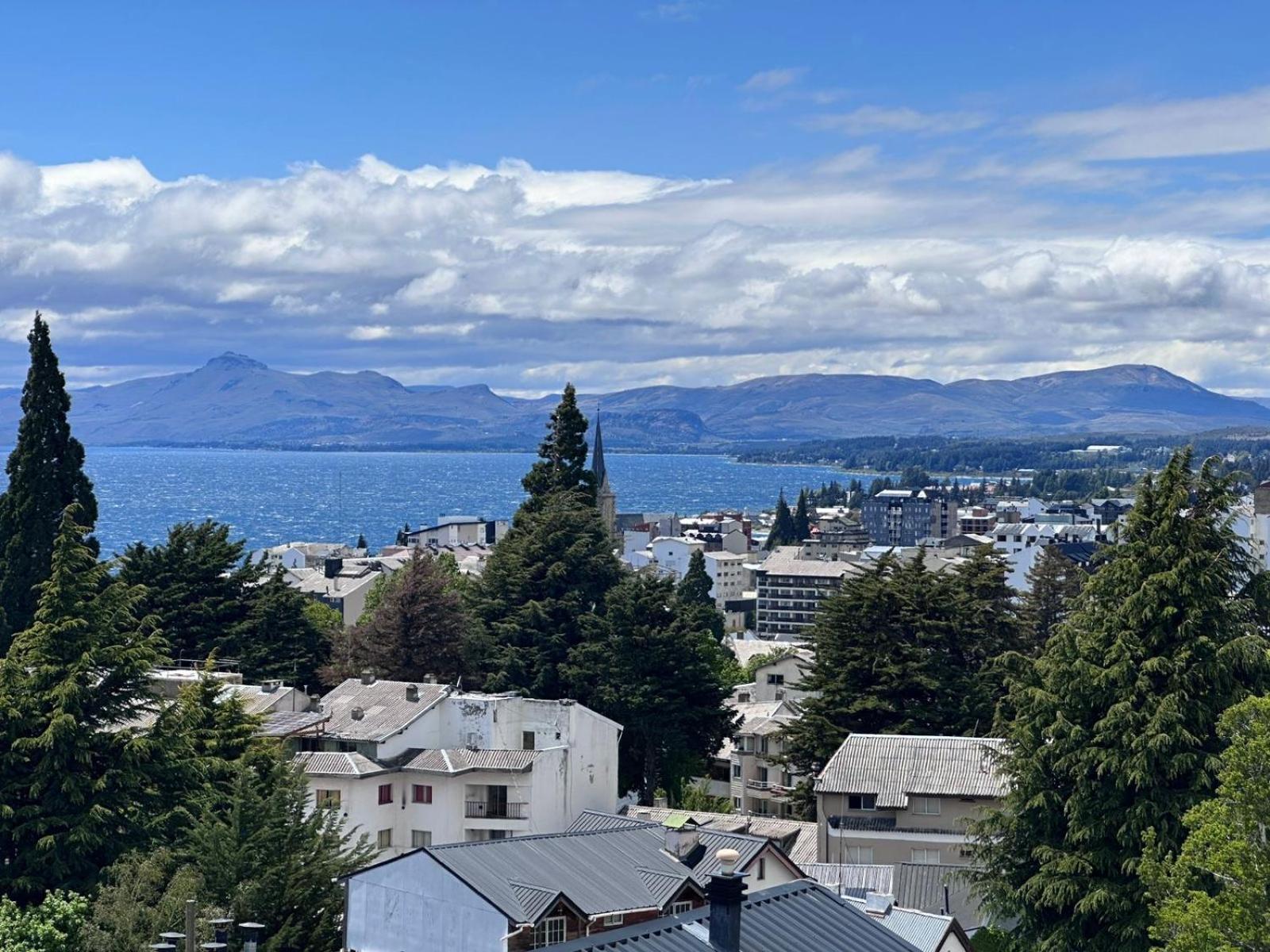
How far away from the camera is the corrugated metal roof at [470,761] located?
3659 centimetres

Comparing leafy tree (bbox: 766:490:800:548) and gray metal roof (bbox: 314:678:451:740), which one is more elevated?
gray metal roof (bbox: 314:678:451:740)

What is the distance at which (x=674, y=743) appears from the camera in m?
42.4

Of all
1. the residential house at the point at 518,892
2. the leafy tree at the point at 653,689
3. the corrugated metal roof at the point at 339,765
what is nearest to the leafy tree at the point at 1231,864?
the residential house at the point at 518,892

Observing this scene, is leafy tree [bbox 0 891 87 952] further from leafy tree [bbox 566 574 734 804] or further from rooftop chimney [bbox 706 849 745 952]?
leafy tree [bbox 566 574 734 804]

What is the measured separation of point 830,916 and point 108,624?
16.7m

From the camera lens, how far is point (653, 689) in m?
42.1

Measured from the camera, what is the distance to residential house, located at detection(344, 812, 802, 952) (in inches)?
857

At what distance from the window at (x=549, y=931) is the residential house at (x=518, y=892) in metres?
0.01

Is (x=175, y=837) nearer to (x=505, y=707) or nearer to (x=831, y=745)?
(x=505, y=707)

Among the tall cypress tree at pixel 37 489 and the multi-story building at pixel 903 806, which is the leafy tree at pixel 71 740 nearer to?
the tall cypress tree at pixel 37 489

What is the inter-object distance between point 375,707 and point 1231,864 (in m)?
25.6

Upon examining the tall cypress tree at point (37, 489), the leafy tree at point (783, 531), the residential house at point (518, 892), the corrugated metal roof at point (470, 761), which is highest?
the tall cypress tree at point (37, 489)

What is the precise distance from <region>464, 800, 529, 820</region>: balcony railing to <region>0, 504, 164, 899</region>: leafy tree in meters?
9.47

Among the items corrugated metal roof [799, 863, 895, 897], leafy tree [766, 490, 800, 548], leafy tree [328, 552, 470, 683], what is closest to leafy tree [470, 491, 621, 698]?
leafy tree [328, 552, 470, 683]
